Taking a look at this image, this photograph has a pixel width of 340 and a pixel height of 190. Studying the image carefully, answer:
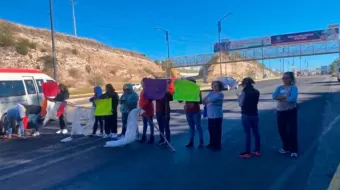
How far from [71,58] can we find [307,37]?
144 ft

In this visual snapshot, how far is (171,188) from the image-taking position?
16.4 ft

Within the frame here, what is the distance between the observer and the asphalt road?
5.23 meters

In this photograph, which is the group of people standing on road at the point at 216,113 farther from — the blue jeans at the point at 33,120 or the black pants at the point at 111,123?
the blue jeans at the point at 33,120

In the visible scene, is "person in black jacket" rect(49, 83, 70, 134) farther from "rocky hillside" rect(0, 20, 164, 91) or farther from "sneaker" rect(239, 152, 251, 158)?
"rocky hillside" rect(0, 20, 164, 91)

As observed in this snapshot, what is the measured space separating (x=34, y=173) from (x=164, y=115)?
3.41 m

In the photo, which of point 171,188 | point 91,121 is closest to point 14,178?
point 171,188

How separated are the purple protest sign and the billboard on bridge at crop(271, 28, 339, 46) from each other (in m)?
57.7

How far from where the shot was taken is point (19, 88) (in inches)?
469

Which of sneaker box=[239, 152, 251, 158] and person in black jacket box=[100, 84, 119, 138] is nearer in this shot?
sneaker box=[239, 152, 251, 158]

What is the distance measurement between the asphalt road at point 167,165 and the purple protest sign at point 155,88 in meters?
1.30

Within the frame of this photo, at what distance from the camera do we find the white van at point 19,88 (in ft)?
36.6

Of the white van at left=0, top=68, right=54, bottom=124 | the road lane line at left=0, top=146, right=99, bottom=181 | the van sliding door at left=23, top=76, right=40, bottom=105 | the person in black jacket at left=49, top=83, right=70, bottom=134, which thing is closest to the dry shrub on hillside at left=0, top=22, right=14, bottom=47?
the white van at left=0, top=68, right=54, bottom=124

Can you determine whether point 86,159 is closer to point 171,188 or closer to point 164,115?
point 164,115

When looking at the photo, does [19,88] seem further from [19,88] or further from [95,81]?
[95,81]
